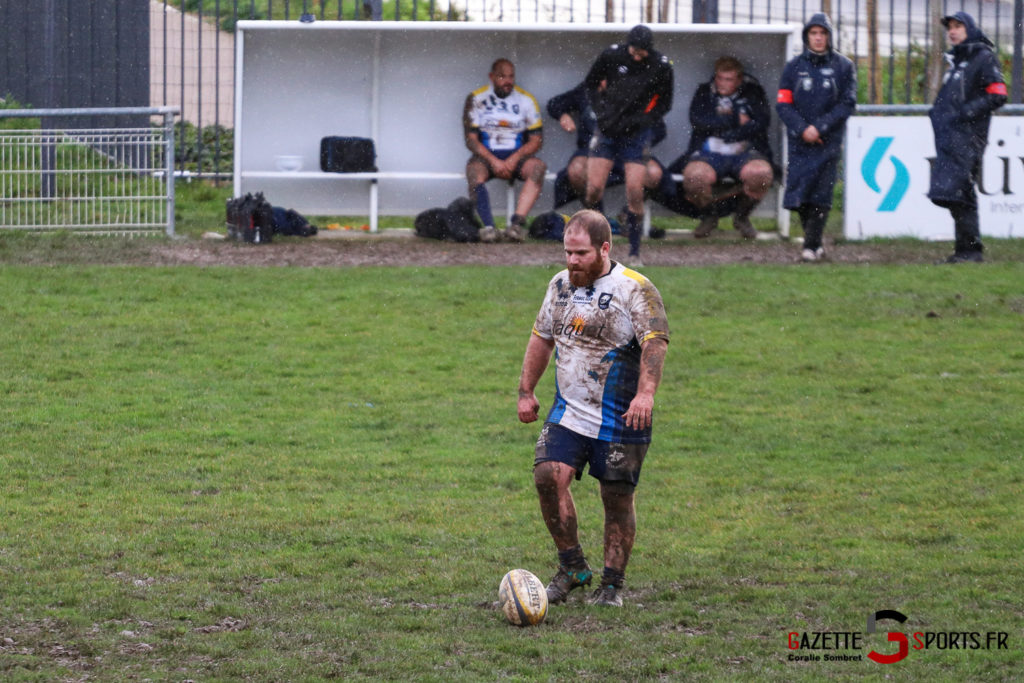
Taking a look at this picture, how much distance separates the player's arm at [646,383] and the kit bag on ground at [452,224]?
33.4ft

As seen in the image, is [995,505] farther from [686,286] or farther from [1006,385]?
[686,286]

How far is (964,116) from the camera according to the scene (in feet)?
47.2

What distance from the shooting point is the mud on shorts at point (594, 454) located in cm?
602

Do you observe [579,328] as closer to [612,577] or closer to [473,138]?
[612,577]

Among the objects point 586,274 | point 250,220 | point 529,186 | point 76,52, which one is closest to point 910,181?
Answer: point 529,186

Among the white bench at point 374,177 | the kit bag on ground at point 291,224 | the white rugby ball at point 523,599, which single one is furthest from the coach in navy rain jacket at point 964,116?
the white rugby ball at point 523,599

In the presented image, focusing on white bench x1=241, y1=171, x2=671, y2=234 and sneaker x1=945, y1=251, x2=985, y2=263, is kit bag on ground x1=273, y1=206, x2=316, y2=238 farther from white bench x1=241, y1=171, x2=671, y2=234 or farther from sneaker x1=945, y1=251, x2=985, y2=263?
sneaker x1=945, y1=251, x2=985, y2=263

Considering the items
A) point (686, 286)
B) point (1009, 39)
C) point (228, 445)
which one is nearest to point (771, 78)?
point (686, 286)

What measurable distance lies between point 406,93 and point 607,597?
12.7 meters

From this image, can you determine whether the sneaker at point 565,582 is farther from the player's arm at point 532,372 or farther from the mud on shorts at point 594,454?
the player's arm at point 532,372

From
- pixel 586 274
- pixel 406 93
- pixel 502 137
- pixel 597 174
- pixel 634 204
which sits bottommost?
pixel 586 274

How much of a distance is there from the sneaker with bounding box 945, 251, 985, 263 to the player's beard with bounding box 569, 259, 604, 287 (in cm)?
959

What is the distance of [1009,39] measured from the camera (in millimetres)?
22453

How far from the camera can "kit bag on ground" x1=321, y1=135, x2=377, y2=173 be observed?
→ 54.9 feet
